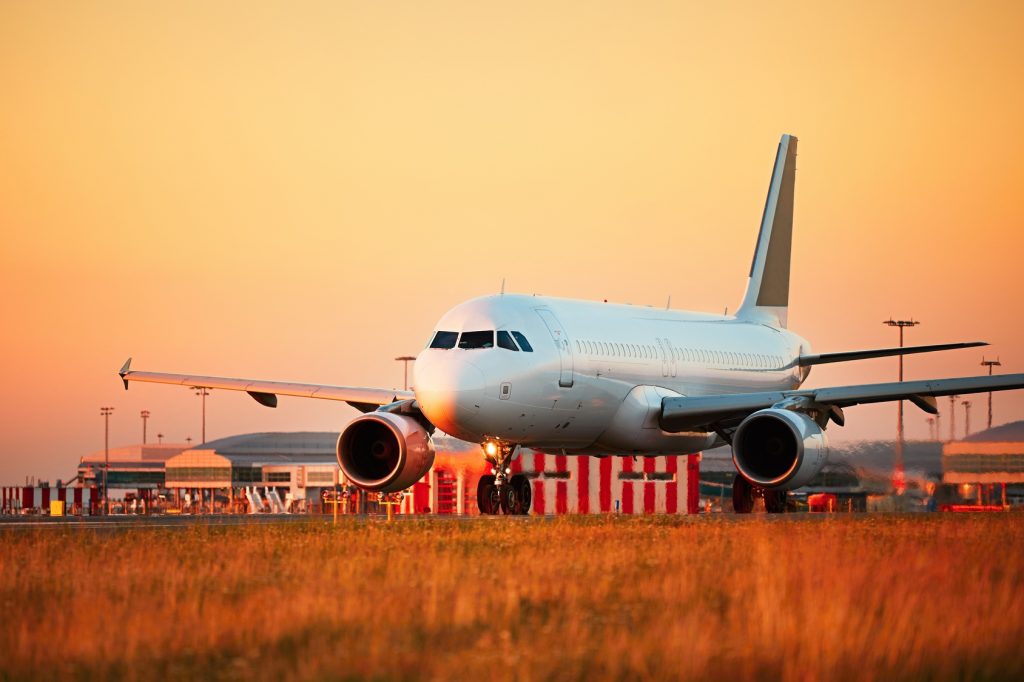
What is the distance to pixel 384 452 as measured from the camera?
3316 centimetres

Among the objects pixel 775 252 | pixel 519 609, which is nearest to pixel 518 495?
pixel 775 252

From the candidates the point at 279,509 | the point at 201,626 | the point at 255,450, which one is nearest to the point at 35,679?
the point at 201,626

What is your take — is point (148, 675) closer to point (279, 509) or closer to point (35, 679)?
point (35, 679)

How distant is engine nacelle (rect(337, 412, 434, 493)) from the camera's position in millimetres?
32250

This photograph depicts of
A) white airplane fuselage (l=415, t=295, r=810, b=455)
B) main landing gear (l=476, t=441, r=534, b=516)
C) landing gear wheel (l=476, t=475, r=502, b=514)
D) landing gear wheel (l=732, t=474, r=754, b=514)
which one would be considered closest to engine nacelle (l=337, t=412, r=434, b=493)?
landing gear wheel (l=476, t=475, r=502, b=514)

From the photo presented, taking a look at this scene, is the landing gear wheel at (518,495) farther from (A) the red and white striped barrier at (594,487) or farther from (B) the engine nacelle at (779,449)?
(A) the red and white striped barrier at (594,487)

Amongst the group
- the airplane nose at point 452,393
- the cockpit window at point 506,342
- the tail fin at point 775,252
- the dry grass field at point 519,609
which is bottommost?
the dry grass field at point 519,609

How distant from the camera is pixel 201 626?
11.4 meters

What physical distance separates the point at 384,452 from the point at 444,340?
11.9 ft

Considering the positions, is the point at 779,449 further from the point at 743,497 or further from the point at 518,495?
the point at 518,495

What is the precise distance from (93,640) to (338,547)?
8.61 metres

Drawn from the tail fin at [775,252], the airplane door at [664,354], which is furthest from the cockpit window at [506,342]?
the tail fin at [775,252]

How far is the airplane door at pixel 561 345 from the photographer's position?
3138cm

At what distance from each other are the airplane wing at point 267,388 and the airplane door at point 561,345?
454 cm
